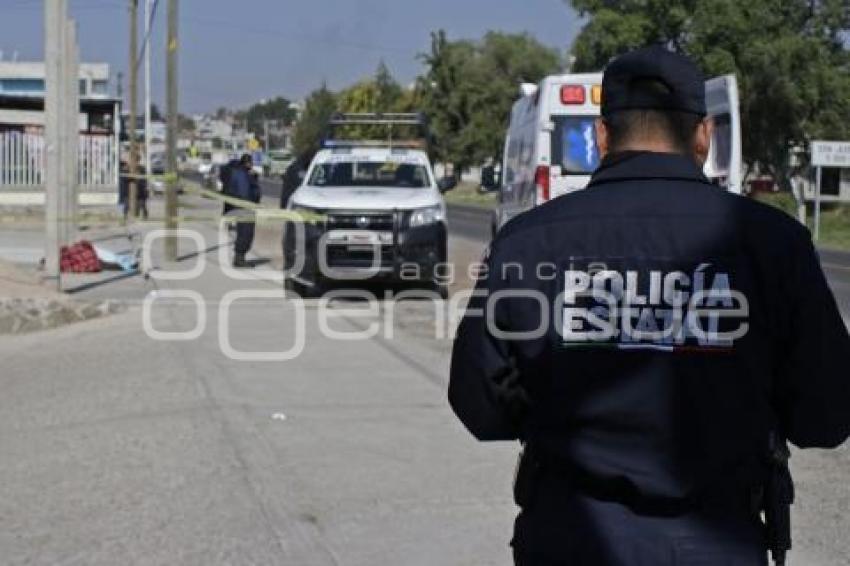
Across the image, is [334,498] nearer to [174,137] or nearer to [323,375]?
[323,375]

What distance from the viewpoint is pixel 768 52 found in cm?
4416

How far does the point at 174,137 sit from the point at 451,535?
16.3 m

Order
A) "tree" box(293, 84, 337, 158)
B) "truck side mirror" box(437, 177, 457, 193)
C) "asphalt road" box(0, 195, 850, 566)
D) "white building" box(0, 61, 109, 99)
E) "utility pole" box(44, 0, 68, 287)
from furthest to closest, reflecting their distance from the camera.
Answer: "tree" box(293, 84, 337, 158), "white building" box(0, 61, 109, 99), "truck side mirror" box(437, 177, 457, 193), "utility pole" box(44, 0, 68, 287), "asphalt road" box(0, 195, 850, 566)

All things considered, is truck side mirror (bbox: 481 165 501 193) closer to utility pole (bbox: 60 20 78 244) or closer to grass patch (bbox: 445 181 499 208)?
utility pole (bbox: 60 20 78 244)

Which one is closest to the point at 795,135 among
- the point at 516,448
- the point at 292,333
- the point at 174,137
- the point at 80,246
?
the point at 174,137

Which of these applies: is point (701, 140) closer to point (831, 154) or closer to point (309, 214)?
point (309, 214)

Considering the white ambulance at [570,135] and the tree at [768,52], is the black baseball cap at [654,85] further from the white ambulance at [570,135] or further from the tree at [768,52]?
the tree at [768,52]

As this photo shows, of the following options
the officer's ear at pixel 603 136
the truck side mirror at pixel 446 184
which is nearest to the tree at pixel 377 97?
the truck side mirror at pixel 446 184

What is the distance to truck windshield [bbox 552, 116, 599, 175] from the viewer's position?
1588 cm

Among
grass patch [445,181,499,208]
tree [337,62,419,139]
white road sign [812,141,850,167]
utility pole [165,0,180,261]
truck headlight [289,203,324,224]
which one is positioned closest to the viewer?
truck headlight [289,203,324,224]

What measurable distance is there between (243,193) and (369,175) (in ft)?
17.7

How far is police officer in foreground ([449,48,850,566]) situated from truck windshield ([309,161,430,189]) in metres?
14.1

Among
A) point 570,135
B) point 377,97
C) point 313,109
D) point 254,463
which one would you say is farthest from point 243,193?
point 313,109

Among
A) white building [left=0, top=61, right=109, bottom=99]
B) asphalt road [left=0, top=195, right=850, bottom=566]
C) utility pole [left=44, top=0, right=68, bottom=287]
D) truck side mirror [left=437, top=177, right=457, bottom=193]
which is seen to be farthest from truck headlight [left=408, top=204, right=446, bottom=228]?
white building [left=0, top=61, right=109, bottom=99]
